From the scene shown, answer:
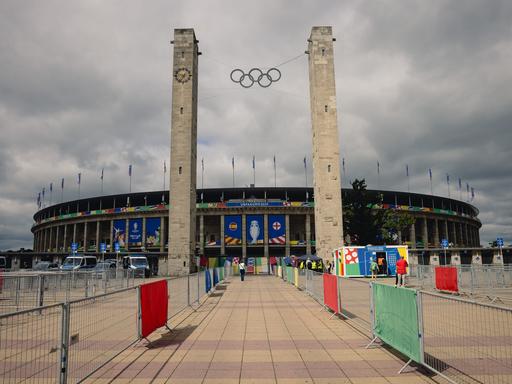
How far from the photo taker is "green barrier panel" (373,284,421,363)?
23.3ft

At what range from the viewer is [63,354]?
19.5ft

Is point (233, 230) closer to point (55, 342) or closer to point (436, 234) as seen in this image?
point (436, 234)

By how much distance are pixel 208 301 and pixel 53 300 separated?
6967 mm

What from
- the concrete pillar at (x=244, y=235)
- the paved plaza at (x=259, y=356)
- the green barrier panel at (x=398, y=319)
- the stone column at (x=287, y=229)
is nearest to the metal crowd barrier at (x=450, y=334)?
the green barrier panel at (x=398, y=319)

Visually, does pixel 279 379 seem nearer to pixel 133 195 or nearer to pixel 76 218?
pixel 133 195

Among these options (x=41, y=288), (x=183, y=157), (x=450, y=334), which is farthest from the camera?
(x=183, y=157)

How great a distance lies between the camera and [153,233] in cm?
8525

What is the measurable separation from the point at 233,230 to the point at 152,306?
72.7 meters

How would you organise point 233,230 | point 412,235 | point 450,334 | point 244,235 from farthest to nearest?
point 412,235 < point 233,230 < point 244,235 < point 450,334

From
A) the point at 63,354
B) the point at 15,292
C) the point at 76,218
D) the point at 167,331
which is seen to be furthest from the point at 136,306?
the point at 76,218

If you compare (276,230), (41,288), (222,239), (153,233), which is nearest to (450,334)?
(41,288)

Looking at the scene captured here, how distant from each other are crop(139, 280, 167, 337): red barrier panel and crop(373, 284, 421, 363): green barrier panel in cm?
524

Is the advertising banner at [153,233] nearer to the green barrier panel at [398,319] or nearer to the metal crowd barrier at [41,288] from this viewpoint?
the metal crowd barrier at [41,288]

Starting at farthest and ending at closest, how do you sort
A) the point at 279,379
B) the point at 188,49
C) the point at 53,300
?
the point at 188,49 < the point at 53,300 < the point at 279,379
